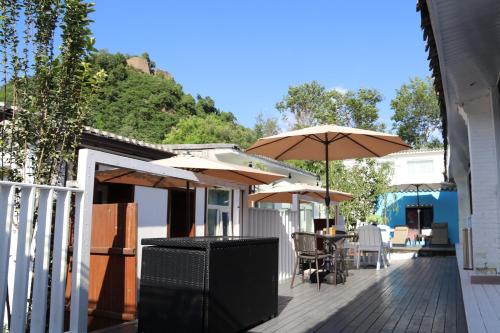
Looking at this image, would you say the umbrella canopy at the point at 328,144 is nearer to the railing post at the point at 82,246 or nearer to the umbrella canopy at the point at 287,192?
the umbrella canopy at the point at 287,192

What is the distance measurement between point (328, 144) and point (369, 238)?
272cm

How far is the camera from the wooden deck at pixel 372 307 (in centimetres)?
396

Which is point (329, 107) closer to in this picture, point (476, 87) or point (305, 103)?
point (305, 103)

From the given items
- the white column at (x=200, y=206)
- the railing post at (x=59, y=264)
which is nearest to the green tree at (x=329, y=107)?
the white column at (x=200, y=206)

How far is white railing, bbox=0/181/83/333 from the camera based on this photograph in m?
2.62

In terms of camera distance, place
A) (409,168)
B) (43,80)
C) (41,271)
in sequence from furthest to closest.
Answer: (409,168) → (43,80) → (41,271)

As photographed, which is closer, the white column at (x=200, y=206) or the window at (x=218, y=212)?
the white column at (x=200, y=206)

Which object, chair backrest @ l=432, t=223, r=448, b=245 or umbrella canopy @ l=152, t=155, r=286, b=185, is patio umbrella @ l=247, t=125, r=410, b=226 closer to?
umbrella canopy @ l=152, t=155, r=286, b=185

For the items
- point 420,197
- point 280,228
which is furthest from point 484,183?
point 420,197

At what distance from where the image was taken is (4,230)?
259cm

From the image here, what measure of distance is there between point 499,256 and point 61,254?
547cm

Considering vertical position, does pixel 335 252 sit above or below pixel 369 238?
below

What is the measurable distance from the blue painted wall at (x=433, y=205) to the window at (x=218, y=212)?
1294cm

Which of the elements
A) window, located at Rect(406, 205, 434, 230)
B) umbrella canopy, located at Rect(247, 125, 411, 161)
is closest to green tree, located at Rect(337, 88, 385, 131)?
window, located at Rect(406, 205, 434, 230)
